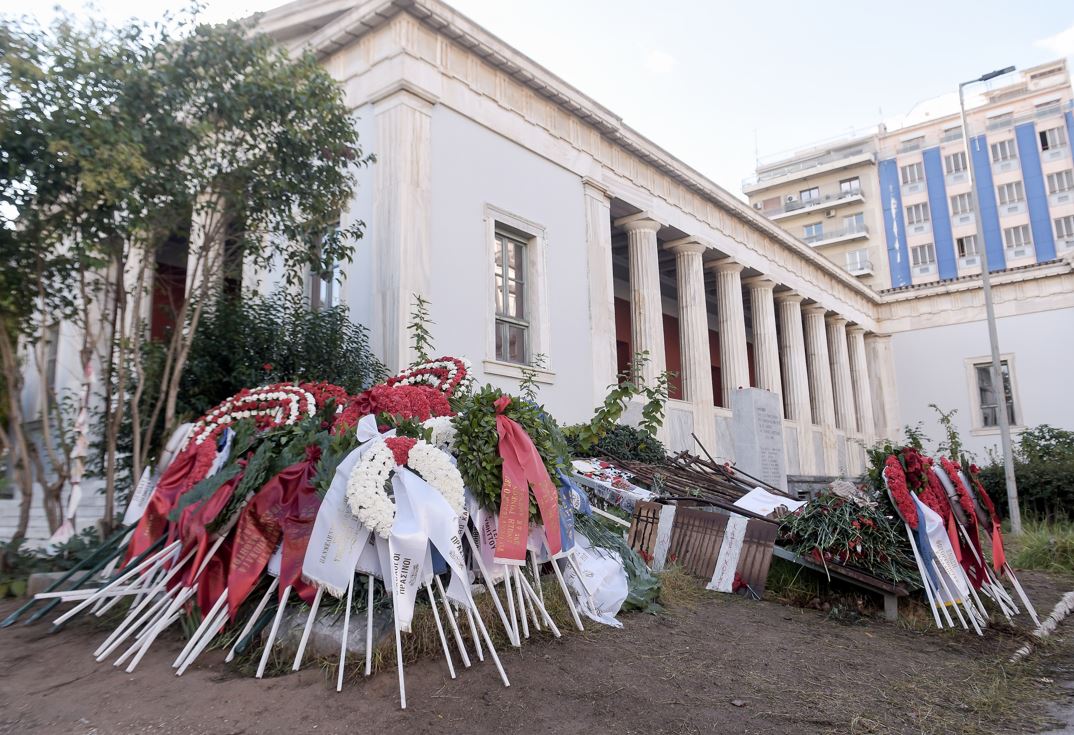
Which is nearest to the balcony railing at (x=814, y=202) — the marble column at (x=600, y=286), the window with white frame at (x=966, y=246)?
the window with white frame at (x=966, y=246)

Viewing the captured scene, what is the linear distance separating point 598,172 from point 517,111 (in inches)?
96.8

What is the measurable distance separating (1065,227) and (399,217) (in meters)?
44.3

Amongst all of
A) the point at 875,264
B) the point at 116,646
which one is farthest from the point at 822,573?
the point at 875,264

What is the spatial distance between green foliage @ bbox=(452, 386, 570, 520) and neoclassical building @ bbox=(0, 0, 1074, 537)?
199 inches

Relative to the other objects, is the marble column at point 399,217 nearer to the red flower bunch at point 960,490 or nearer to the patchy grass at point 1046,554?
the red flower bunch at point 960,490

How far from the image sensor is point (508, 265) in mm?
12297

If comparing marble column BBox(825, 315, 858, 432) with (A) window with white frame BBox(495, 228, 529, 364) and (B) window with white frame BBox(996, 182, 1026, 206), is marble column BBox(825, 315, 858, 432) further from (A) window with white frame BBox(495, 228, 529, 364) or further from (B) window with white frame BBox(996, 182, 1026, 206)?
(B) window with white frame BBox(996, 182, 1026, 206)

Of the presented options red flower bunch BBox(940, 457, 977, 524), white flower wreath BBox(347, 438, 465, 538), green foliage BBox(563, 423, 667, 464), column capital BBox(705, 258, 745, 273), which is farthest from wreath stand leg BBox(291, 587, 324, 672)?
column capital BBox(705, 258, 745, 273)

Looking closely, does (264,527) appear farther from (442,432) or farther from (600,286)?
(600,286)

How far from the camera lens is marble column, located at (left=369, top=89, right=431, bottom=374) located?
9945 mm

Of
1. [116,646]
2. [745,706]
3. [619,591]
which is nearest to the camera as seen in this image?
[745,706]

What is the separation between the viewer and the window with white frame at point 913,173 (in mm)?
45178

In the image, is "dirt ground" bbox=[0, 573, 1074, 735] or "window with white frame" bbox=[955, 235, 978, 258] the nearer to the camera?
"dirt ground" bbox=[0, 573, 1074, 735]

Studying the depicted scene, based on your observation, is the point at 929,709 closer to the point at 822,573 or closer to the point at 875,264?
the point at 822,573
